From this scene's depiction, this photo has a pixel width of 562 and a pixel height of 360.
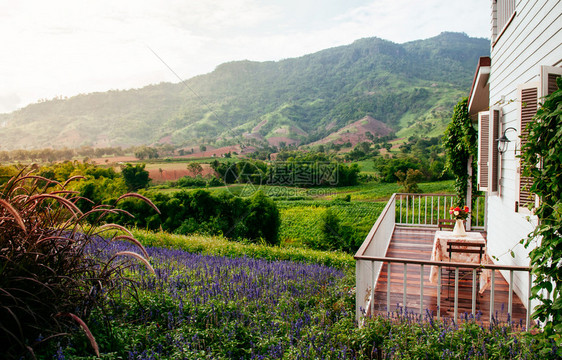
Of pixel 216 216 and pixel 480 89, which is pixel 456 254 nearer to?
pixel 480 89

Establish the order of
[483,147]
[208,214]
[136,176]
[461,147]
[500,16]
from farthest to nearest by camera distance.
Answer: [136,176] < [208,214] < [461,147] < [483,147] < [500,16]

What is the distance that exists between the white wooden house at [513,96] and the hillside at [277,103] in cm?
2705

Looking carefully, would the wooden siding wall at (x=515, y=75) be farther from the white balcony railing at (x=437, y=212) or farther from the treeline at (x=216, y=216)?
the treeline at (x=216, y=216)

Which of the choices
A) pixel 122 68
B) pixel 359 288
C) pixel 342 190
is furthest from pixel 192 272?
pixel 122 68

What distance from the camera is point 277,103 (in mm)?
42219

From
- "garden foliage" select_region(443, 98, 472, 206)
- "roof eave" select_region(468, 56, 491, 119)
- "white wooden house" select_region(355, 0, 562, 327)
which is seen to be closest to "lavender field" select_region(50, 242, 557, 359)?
"white wooden house" select_region(355, 0, 562, 327)

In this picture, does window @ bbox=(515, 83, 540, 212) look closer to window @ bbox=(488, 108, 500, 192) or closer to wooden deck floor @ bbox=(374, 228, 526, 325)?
wooden deck floor @ bbox=(374, 228, 526, 325)

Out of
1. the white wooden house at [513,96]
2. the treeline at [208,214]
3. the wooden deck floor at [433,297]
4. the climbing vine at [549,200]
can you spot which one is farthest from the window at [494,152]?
the treeline at [208,214]

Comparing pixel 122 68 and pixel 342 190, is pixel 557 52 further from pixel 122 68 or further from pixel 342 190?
pixel 122 68

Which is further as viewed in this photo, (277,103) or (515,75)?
(277,103)

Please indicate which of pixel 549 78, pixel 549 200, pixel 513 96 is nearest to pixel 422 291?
pixel 549 200

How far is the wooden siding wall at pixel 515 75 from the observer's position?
117 inches

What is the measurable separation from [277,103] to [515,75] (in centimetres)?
3900

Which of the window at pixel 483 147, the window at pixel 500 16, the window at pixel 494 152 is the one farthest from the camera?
the window at pixel 483 147
